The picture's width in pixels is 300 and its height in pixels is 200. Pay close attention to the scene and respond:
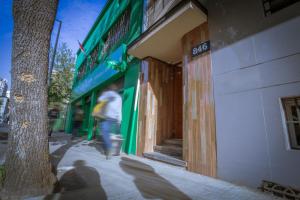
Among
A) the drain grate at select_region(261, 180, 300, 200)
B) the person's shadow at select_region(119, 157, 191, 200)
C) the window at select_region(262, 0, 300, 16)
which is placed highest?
the window at select_region(262, 0, 300, 16)

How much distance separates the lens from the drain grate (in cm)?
226

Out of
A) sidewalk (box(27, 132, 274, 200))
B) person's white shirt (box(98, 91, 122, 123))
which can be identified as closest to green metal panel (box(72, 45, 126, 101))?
person's white shirt (box(98, 91, 122, 123))

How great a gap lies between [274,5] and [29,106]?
14.3ft

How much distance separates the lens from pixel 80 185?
8.62 ft

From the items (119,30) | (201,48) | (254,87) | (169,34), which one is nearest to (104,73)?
(119,30)

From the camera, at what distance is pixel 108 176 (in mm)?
3188

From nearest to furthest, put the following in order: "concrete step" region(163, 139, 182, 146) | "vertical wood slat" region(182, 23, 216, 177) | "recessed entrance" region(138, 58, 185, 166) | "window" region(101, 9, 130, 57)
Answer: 1. "vertical wood slat" region(182, 23, 216, 177)
2. "concrete step" region(163, 139, 182, 146)
3. "recessed entrance" region(138, 58, 185, 166)
4. "window" region(101, 9, 130, 57)

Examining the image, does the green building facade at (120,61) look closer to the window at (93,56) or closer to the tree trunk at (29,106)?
the window at (93,56)

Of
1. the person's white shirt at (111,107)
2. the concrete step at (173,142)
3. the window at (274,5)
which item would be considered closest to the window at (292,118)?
the window at (274,5)

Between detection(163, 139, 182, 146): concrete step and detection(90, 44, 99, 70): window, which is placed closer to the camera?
detection(163, 139, 182, 146): concrete step

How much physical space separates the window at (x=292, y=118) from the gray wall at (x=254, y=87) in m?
0.12

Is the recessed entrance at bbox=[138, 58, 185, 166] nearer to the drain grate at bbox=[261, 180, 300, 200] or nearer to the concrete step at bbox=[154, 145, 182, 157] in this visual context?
the concrete step at bbox=[154, 145, 182, 157]

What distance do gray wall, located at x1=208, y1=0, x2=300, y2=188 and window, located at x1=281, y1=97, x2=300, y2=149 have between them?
122 millimetres

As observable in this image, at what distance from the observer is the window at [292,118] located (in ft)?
8.13
